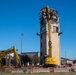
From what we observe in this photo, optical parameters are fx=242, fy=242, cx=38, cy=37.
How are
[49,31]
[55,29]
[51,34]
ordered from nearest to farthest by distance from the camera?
[49,31] < [51,34] < [55,29]

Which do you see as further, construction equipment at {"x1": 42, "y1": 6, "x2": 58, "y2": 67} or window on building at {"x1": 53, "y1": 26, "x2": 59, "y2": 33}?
window on building at {"x1": 53, "y1": 26, "x2": 59, "y2": 33}

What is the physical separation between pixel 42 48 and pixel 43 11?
1624 centimetres

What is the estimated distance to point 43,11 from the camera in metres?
106

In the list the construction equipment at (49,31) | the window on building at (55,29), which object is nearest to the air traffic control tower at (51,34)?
the window on building at (55,29)

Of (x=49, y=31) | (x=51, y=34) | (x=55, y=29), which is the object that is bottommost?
(x=49, y=31)

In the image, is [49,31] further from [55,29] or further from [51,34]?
[55,29]

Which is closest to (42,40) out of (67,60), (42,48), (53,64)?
(42,48)

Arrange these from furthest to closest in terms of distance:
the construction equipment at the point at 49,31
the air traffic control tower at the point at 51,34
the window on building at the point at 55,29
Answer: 1. the window on building at the point at 55,29
2. the air traffic control tower at the point at 51,34
3. the construction equipment at the point at 49,31

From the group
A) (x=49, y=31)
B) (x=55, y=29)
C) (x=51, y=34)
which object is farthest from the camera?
(x=55, y=29)

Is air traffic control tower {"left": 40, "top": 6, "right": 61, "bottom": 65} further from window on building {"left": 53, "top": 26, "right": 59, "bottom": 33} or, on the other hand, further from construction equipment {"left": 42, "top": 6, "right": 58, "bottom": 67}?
construction equipment {"left": 42, "top": 6, "right": 58, "bottom": 67}

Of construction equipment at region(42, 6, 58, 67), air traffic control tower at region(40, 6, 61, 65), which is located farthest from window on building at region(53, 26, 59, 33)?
construction equipment at region(42, 6, 58, 67)

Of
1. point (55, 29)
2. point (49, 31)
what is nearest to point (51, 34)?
point (55, 29)

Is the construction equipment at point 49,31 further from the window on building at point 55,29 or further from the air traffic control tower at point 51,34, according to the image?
the window on building at point 55,29

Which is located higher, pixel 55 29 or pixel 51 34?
pixel 55 29
